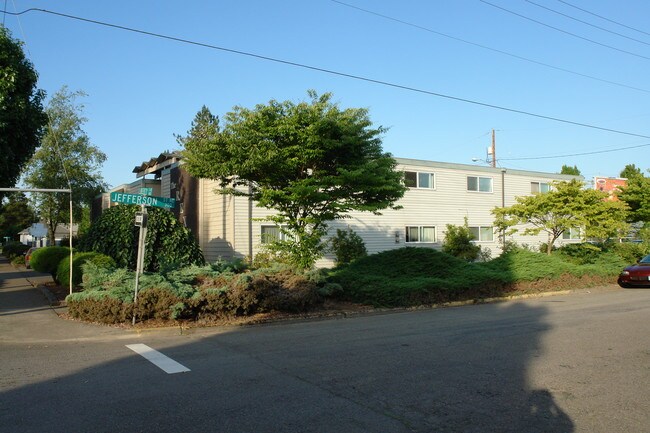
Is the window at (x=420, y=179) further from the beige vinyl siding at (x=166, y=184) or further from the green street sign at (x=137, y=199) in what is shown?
the green street sign at (x=137, y=199)

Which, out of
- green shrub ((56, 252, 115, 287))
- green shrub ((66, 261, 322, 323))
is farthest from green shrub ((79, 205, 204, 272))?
green shrub ((66, 261, 322, 323))

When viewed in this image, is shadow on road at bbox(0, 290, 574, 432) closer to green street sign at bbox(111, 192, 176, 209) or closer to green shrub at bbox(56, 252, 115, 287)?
green street sign at bbox(111, 192, 176, 209)

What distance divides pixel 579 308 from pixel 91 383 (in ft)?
42.1

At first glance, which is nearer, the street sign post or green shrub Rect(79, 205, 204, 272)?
the street sign post

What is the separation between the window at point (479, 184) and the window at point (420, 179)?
297 cm

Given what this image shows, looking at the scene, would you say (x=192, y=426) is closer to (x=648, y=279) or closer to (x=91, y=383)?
(x=91, y=383)

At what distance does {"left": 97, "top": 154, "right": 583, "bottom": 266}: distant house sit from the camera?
22.0 meters

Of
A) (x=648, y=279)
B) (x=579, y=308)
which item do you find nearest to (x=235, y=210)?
(x=579, y=308)

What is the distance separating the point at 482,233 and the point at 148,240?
20.2 meters

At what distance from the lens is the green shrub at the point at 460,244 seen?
27.0m

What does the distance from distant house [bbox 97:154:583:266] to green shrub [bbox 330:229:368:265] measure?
57 centimetres

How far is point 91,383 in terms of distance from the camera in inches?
269

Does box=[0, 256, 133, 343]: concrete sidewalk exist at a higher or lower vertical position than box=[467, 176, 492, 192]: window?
lower

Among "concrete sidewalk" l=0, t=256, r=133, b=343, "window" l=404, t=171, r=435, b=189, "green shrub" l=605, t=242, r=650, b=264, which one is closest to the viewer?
"concrete sidewalk" l=0, t=256, r=133, b=343
